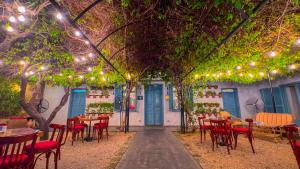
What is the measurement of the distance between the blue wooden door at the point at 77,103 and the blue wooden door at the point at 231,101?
9.83 m

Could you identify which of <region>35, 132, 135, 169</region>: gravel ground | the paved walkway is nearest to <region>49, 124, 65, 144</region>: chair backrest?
<region>35, 132, 135, 169</region>: gravel ground

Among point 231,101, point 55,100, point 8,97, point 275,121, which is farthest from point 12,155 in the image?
point 231,101

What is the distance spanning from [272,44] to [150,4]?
4.02 m

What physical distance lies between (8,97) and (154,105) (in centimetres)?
831

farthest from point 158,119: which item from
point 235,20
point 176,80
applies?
point 235,20

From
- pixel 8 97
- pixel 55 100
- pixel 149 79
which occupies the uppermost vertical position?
pixel 149 79

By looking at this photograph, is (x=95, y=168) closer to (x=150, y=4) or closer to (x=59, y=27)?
(x=150, y=4)

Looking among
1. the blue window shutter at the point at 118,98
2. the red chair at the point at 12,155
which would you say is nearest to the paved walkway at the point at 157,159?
the red chair at the point at 12,155

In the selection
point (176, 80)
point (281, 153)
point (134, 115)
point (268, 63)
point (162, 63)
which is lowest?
point (281, 153)

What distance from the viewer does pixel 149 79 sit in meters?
8.22

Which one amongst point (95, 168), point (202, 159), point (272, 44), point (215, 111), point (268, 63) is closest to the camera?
point (95, 168)

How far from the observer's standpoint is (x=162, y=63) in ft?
22.1

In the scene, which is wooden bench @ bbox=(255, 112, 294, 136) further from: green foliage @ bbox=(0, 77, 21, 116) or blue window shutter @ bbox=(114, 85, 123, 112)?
green foliage @ bbox=(0, 77, 21, 116)

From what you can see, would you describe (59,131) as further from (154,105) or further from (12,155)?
(154,105)
